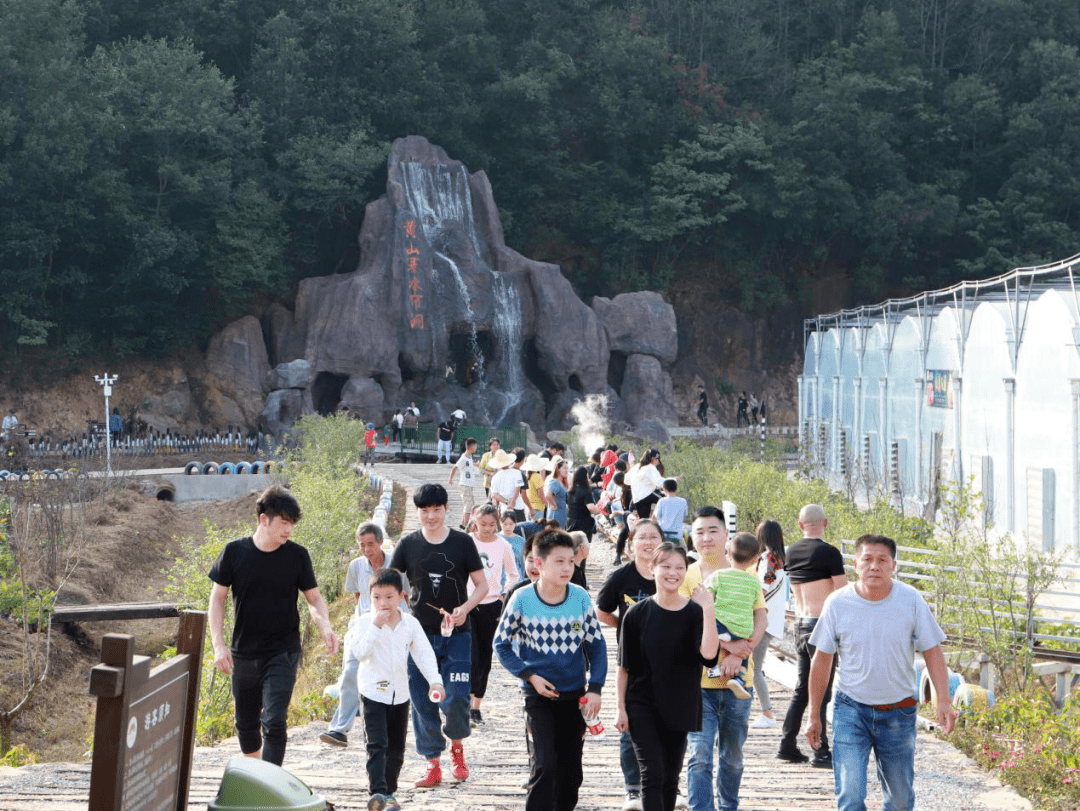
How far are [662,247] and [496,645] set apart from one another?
4404 cm

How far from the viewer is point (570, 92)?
4994 centimetres

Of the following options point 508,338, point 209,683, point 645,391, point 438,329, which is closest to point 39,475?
point 209,683

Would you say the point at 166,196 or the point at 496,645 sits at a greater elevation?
the point at 166,196

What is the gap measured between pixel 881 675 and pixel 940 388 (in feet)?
58.5

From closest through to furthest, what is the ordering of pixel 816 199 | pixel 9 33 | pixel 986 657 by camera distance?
pixel 986 657 < pixel 9 33 < pixel 816 199

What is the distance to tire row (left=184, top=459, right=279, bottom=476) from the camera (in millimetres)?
31906

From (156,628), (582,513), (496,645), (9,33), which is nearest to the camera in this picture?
(496,645)

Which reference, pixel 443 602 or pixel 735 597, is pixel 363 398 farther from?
pixel 735 597

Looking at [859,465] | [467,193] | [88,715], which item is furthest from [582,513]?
[467,193]

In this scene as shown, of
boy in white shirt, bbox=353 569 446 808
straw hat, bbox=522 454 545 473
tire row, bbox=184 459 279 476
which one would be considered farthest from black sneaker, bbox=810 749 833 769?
tire row, bbox=184 459 279 476

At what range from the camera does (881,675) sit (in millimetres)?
5570

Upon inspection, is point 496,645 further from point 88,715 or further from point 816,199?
point 816,199

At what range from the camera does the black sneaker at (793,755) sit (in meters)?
7.74

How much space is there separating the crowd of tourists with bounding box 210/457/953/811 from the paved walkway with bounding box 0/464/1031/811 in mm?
212
